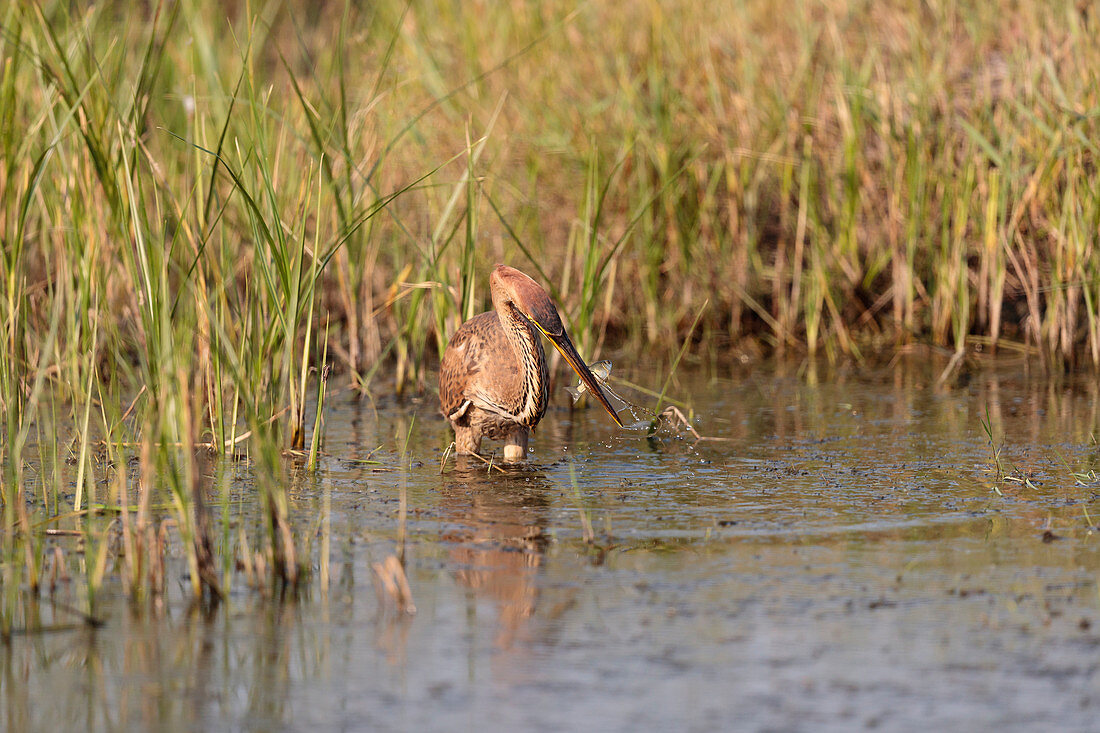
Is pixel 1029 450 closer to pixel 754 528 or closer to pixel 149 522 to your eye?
pixel 754 528

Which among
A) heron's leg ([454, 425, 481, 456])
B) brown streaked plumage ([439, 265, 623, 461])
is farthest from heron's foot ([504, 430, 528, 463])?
heron's leg ([454, 425, 481, 456])

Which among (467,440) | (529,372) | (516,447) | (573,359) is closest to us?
(573,359)

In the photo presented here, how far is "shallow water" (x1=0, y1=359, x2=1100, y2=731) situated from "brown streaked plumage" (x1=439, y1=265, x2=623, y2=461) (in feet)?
0.77

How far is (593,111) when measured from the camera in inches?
296

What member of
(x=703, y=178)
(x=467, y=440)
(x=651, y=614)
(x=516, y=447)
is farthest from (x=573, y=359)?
(x=703, y=178)

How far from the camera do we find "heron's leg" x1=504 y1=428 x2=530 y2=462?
5.40 m

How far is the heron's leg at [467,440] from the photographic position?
5496 millimetres

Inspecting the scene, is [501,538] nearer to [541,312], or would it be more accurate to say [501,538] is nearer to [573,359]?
[573,359]

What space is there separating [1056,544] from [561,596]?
1490mm

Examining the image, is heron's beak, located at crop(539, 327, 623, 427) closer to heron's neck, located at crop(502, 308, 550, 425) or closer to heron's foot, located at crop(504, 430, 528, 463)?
heron's neck, located at crop(502, 308, 550, 425)

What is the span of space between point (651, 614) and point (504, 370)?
1.98m

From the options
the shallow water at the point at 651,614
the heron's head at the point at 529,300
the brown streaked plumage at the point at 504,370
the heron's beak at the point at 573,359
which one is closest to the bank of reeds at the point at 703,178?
the brown streaked plumage at the point at 504,370

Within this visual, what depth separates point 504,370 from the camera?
5223 millimetres

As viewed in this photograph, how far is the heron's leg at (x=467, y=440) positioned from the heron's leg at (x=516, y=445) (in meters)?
0.14
